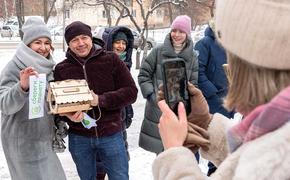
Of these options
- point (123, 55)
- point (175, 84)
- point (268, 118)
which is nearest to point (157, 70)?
point (123, 55)

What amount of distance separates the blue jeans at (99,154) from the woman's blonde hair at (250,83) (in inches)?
97.2

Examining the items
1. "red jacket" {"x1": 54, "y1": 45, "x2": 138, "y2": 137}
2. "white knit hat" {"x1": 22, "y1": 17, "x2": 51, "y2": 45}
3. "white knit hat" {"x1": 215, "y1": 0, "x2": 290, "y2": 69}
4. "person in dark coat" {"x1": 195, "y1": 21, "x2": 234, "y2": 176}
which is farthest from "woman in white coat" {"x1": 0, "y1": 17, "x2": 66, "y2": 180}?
"white knit hat" {"x1": 215, "y1": 0, "x2": 290, "y2": 69}

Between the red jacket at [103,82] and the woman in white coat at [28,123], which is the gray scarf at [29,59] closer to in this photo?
the woman in white coat at [28,123]

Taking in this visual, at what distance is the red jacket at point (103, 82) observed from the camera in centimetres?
352

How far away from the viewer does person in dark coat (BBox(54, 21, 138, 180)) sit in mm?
3533

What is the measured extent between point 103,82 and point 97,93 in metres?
0.10

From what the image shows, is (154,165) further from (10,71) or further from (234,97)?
(10,71)

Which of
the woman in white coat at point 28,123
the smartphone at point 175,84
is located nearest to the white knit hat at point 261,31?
the smartphone at point 175,84

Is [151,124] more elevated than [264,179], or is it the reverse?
[264,179]

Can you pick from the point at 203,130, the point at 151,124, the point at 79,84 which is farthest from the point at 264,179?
the point at 151,124

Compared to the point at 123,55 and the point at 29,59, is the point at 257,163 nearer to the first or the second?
the point at 29,59

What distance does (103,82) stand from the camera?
3.58 metres

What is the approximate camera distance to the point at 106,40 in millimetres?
4633

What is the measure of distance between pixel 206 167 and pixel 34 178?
2363mm
